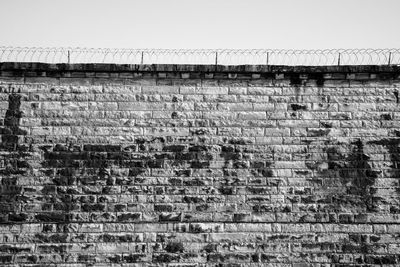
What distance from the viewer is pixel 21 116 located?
5.01 m

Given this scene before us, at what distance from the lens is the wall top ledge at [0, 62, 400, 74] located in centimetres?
509

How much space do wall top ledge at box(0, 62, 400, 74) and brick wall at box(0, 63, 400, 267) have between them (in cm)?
2

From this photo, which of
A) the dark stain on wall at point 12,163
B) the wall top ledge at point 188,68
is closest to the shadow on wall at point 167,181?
the dark stain on wall at point 12,163

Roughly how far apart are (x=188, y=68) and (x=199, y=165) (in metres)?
1.39

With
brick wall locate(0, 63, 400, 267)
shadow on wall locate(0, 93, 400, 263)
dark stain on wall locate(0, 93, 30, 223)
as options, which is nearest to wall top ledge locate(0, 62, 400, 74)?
brick wall locate(0, 63, 400, 267)

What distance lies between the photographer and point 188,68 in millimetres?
5129

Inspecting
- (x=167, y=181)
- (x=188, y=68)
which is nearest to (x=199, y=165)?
(x=167, y=181)

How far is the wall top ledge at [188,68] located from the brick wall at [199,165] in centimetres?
2

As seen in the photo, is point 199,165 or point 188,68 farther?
point 188,68

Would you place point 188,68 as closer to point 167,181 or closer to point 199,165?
point 199,165

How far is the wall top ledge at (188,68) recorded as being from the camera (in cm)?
509

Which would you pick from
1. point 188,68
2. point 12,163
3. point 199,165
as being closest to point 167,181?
point 199,165

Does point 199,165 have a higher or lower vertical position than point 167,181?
higher

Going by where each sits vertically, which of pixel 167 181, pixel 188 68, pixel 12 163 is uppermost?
pixel 188 68
